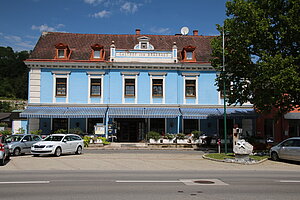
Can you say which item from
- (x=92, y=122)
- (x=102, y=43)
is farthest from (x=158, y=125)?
(x=102, y=43)

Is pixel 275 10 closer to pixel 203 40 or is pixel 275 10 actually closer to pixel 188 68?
pixel 188 68

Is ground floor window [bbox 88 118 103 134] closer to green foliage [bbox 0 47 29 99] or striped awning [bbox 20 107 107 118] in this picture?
striped awning [bbox 20 107 107 118]

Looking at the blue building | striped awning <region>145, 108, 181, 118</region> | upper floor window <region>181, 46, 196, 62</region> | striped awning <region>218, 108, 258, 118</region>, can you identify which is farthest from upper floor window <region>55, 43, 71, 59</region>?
striped awning <region>218, 108, 258, 118</region>

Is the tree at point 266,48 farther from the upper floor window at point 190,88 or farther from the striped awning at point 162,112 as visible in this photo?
the upper floor window at point 190,88

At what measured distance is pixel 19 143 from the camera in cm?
2005

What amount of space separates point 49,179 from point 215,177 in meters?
6.38

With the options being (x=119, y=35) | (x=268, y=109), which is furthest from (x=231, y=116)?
(x=119, y=35)

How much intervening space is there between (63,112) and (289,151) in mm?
19813

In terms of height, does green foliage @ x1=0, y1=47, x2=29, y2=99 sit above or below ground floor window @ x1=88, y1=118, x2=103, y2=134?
above

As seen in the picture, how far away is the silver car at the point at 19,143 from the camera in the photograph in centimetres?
1958

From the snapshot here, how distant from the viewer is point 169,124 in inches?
1182

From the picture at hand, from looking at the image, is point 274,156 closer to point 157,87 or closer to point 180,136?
point 180,136

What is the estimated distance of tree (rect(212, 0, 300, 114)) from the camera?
60.4 ft

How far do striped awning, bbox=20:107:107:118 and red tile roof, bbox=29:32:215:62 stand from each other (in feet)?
18.2
